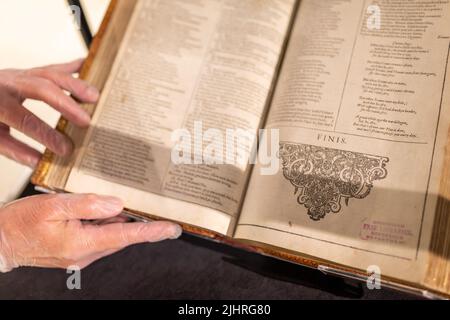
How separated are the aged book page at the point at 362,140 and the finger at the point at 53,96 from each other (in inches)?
12.0

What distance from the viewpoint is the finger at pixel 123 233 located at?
1.82 feet

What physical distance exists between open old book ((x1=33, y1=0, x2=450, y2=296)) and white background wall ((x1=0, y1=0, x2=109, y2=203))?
0.20 metres

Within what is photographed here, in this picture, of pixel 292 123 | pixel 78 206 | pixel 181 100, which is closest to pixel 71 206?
pixel 78 206

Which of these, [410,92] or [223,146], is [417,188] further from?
[223,146]

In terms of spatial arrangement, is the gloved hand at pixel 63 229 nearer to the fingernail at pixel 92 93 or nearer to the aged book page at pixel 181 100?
the aged book page at pixel 181 100

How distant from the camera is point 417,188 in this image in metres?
0.47

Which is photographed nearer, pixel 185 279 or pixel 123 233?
pixel 123 233

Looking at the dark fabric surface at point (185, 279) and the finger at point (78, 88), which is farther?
the dark fabric surface at point (185, 279)

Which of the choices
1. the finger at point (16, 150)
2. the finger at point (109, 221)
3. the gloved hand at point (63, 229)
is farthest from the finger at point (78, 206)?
the finger at point (16, 150)

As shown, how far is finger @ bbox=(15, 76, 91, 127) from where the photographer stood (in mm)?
601

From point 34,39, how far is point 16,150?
0.24 metres

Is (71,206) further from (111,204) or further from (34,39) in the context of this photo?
(34,39)

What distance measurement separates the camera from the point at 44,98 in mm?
622
